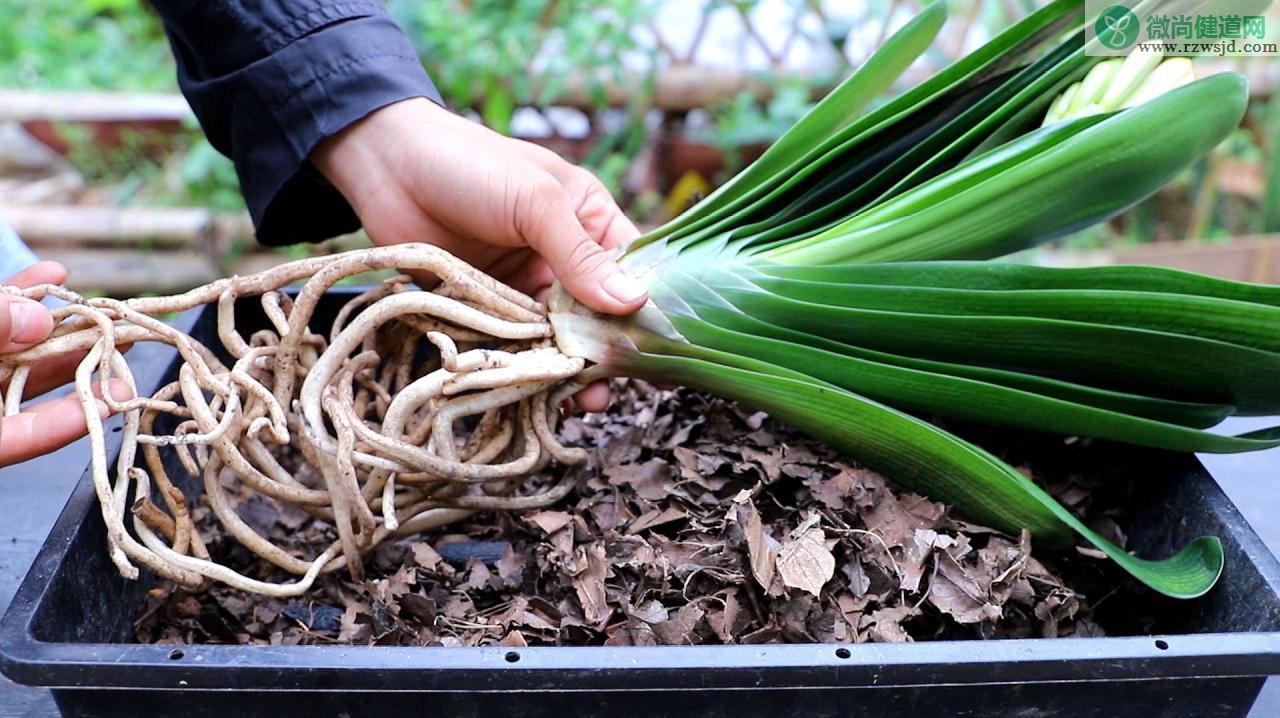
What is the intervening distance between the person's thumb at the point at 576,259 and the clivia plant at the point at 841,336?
0.12 ft

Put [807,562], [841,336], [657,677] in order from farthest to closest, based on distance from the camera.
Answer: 1. [841,336]
2. [807,562]
3. [657,677]

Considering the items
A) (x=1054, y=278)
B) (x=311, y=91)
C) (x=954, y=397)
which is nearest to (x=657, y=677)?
(x=954, y=397)

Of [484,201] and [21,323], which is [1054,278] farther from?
[21,323]

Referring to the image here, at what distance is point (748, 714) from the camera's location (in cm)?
77

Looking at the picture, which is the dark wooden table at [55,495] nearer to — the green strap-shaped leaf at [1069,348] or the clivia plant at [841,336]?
the clivia plant at [841,336]

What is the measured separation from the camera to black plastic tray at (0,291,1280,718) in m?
0.73

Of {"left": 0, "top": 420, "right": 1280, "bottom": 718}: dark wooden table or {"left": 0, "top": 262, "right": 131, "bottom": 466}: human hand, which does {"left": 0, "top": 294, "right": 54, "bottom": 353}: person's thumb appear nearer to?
{"left": 0, "top": 262, "right": 131, "bottom": 466}: human hand

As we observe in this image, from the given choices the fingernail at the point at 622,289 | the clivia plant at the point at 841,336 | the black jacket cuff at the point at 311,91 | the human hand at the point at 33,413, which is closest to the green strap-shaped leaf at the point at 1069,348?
the clivia plant at the point at 841,336

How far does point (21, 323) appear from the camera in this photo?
932mm

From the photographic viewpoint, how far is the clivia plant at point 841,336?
90cm

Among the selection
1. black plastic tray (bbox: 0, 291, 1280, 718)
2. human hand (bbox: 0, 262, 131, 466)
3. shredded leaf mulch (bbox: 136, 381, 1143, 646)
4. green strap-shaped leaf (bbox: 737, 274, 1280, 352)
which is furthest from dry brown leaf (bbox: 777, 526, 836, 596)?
human hand (bbox: 0, 262, 131, 466)

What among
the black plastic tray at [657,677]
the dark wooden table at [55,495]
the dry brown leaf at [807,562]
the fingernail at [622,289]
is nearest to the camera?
the black plastic tray at [657,677]

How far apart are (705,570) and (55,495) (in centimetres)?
80

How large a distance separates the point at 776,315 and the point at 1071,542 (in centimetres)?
33
